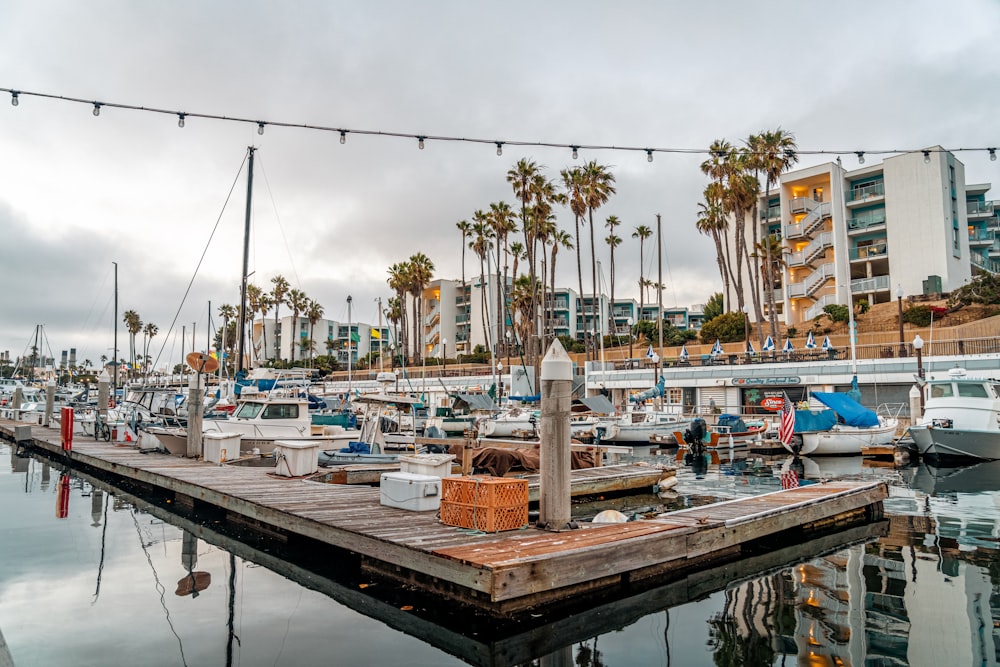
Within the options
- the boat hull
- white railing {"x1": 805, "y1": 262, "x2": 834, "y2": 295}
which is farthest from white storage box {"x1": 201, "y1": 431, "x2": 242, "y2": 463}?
white railing {"x1": 805, "y1": 262, "x2": 834, "y2": 295}

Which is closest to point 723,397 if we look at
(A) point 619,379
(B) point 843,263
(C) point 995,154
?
(A) point 619,379

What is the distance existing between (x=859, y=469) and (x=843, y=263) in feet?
116

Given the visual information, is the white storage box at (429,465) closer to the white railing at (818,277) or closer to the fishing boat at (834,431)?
the fishing boat at (834,431)

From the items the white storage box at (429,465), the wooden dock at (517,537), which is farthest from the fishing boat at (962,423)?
the white storage box at (429,465)

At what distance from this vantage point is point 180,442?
20.2 m

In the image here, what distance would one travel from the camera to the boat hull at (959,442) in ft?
81.1

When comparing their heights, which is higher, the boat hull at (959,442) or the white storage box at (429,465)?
the white storage box at (429,465)

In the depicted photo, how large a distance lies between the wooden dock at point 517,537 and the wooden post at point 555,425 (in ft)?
2.29

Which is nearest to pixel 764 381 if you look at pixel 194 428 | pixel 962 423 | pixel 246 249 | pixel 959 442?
pixel 962 423

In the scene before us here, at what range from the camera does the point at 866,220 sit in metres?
53.7

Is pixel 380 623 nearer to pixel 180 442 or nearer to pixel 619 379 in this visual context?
pixel 180 442

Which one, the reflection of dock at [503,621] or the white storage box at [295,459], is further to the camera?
the white storage box at [295,459]

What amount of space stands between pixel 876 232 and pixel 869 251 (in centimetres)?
168

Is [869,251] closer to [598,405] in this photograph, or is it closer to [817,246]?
[817,246]
